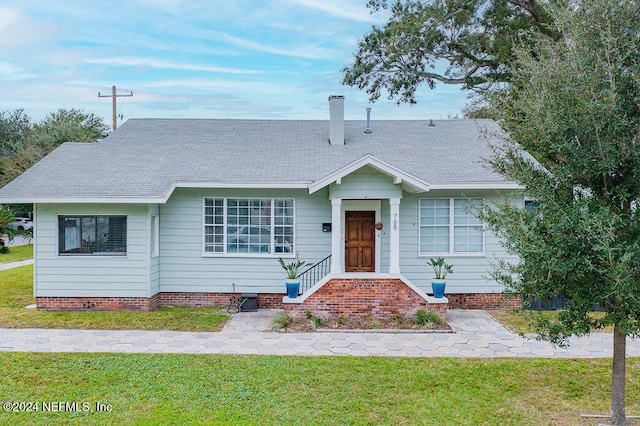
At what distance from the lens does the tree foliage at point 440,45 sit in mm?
15180

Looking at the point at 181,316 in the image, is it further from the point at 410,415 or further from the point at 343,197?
the point at 410,415

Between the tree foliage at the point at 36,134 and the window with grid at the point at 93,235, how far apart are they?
61.3 ft

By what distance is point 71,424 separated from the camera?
17.5 ft

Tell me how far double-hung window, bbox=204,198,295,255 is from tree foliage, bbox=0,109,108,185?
20330mm

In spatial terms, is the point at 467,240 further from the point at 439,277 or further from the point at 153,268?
the point at 153,268

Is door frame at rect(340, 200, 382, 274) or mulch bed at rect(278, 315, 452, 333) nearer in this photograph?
mulch bed at rect(278, 315, 452, 333)

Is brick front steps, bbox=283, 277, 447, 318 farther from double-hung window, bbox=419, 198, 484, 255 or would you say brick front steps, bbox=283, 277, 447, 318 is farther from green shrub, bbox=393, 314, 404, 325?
double-hung window, bbox=419, 198, 484, 255

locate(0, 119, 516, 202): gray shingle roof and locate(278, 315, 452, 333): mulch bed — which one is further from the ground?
locate(0, 119, 516, 202): gray shingle roof

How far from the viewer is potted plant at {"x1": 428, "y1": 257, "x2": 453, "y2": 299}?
34.1ft

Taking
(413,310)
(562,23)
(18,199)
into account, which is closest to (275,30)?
(18,199)

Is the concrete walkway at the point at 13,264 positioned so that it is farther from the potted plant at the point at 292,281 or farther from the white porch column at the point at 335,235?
the white porch column at the point at 335,235

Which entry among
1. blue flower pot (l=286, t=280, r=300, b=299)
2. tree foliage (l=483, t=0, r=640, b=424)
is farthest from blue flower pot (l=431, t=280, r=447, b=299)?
tree foliage (l=483, t=0, r=640, b=424)

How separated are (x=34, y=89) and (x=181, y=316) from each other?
2060 centimetres

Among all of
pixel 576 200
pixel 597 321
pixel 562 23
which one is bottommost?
pixel 597 321
